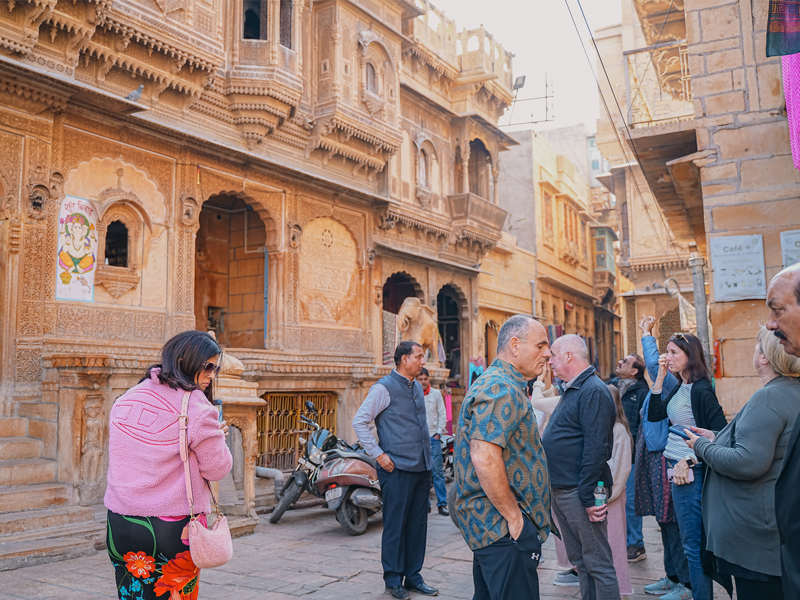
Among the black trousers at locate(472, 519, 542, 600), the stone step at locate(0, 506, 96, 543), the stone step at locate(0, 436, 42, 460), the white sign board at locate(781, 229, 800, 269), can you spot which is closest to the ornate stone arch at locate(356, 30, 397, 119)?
the stone step at locate(0, 436, 42, 460)

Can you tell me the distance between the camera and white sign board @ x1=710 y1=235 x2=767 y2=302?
→ 6.57m

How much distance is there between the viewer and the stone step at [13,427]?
7805mm

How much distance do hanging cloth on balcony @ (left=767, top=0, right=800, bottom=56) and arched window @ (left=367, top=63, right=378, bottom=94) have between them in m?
10.9

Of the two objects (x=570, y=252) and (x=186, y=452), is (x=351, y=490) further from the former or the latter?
(x=570, y=252)

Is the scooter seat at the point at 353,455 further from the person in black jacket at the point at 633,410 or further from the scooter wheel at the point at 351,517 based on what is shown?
the person in black jacket at the point at 633,410

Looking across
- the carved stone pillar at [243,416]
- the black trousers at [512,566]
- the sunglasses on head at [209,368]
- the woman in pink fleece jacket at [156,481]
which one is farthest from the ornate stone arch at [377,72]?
the black trousers at [512,566]

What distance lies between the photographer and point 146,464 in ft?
8.69

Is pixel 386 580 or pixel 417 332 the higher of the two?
pixel 417 332

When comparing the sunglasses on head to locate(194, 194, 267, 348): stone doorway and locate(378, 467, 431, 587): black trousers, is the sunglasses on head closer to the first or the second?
locate(378, 467, 431, 587): black trousers

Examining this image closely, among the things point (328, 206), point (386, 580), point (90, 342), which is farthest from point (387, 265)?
point (386, 580)

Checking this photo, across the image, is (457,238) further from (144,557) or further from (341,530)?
(144,557)

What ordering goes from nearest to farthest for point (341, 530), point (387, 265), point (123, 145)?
point (341, 530) → point (123, 145) → point (387, 265)

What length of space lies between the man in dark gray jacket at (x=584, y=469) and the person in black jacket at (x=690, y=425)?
668mm

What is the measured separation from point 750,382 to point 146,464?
585 centimetres
